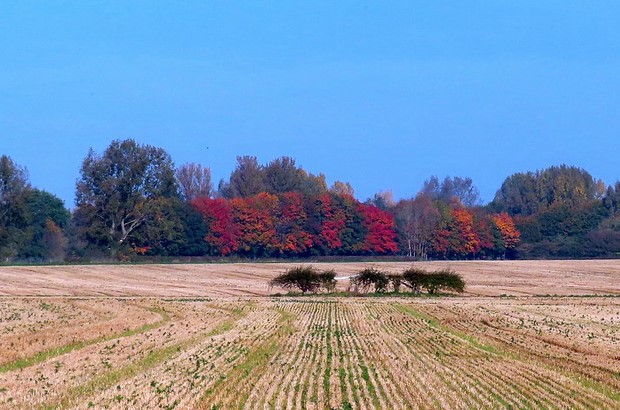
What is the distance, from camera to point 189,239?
114m

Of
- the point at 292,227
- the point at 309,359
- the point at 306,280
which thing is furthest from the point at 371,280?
the point at 292,227

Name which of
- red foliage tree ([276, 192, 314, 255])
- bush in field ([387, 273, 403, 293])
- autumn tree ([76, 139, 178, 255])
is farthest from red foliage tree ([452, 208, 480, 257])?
bush in field ([387, 273, 403, 293])

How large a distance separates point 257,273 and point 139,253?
29.3 m

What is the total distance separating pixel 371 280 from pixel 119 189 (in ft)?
171

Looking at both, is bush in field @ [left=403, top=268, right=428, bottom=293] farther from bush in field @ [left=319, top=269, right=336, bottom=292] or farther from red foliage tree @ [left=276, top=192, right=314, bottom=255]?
red foliage tree @ [left=276, top=192, right=314, bottom=255]

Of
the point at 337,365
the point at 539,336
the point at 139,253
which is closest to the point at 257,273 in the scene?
the point at 139,253

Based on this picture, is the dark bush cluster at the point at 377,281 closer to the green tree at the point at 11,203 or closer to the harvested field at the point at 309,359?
the harvested field at the point at 309,359

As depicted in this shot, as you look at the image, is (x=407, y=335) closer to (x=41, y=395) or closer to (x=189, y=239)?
(x=41, y=395)

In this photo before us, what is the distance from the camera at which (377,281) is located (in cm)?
5844

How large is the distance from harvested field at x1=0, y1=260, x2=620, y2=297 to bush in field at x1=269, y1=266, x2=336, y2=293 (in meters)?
1.38

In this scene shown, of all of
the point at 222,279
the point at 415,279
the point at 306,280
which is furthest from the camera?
the point at 222,279

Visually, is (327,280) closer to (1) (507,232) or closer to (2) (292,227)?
(2) (292,227)

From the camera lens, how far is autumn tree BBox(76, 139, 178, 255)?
101375 mm

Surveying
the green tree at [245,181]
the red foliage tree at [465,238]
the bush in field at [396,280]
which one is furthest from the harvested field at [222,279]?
the green tree at [245,181]
